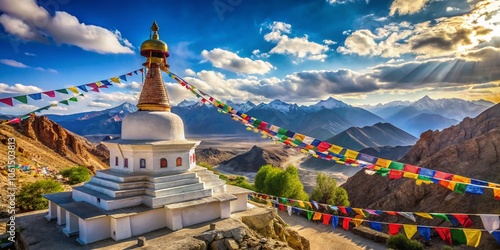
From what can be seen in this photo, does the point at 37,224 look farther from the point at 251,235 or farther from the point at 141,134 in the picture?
the point at 251,235

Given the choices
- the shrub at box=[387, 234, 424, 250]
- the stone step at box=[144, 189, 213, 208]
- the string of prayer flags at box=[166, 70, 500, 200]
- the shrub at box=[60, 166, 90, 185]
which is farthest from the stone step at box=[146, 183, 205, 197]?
the shrub at box=[60, 166, 90, 185]

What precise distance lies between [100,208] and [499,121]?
129 feet

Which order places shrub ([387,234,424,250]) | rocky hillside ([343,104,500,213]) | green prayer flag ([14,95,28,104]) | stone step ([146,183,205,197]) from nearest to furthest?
stone step ([146,183,205,197]) < green prayer flag ([14,95,28,104]) < shrub ([387,234,424,250]) < rocky hillside ([343,104,500,213])

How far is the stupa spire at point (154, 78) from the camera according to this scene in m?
12.7

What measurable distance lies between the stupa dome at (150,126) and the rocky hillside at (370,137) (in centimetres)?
11150

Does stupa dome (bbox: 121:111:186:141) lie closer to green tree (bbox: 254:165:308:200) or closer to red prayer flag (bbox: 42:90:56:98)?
red prayer flag (bbox: 42:90:56:98)

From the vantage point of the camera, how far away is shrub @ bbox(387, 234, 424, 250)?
1573 centimetres

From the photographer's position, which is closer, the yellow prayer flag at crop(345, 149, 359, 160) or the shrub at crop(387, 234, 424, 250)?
the yellow prayer flag at crop(345, 149, 359, 160)

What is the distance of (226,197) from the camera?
11.7 m

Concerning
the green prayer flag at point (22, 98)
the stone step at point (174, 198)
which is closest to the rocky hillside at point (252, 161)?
the stone step at point (174, 198)

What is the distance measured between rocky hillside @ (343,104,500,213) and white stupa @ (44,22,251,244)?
20504mm

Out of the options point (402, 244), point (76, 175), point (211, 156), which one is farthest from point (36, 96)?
point (211, 156)

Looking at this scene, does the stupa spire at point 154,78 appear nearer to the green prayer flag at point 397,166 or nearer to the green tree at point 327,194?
the green prayer flag at point 397,166

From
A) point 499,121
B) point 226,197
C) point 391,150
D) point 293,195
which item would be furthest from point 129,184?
point 391,150
